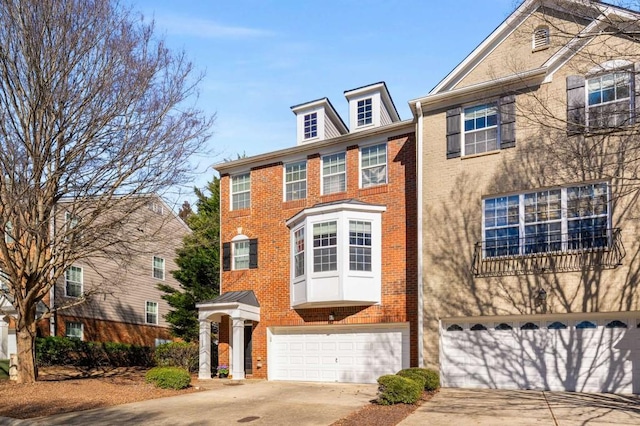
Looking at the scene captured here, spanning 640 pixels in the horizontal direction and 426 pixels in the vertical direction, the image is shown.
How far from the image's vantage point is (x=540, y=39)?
53.9 feet

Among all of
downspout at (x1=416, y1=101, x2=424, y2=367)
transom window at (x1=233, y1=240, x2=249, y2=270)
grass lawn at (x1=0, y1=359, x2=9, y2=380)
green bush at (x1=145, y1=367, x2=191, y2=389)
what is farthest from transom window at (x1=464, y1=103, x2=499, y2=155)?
grass lawn at (x1=0, y1=359, x2=9, y2=380)

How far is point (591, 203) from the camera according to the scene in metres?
14.7

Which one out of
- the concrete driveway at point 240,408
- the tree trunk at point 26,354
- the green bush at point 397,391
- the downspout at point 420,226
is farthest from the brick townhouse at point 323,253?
the tree trunk at point 26,354

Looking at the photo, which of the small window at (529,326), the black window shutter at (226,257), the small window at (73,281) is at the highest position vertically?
the black window shutter at (226,257)

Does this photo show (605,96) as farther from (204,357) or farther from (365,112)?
(204,357)

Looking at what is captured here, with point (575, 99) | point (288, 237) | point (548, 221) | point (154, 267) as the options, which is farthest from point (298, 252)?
point (154, 267)

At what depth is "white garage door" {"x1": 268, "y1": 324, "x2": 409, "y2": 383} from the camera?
18234 millimetres

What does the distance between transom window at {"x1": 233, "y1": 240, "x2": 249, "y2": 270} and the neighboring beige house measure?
24.7 ft

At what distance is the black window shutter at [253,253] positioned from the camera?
70.1ft

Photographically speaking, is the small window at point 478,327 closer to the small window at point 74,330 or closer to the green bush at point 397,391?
the green bush at point 397,391

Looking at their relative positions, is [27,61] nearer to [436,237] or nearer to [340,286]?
[340,286]

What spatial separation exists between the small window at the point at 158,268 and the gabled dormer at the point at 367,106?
16.1 metres

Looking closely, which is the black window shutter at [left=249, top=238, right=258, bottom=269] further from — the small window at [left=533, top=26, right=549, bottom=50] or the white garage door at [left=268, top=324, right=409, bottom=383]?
the small window at [left=533, top=26, right=549, bottom=50]

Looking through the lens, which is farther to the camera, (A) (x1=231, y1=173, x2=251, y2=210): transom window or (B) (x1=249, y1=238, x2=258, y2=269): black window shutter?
(A) (x1=231, y1=173, x2=251, y2=210): transom window
